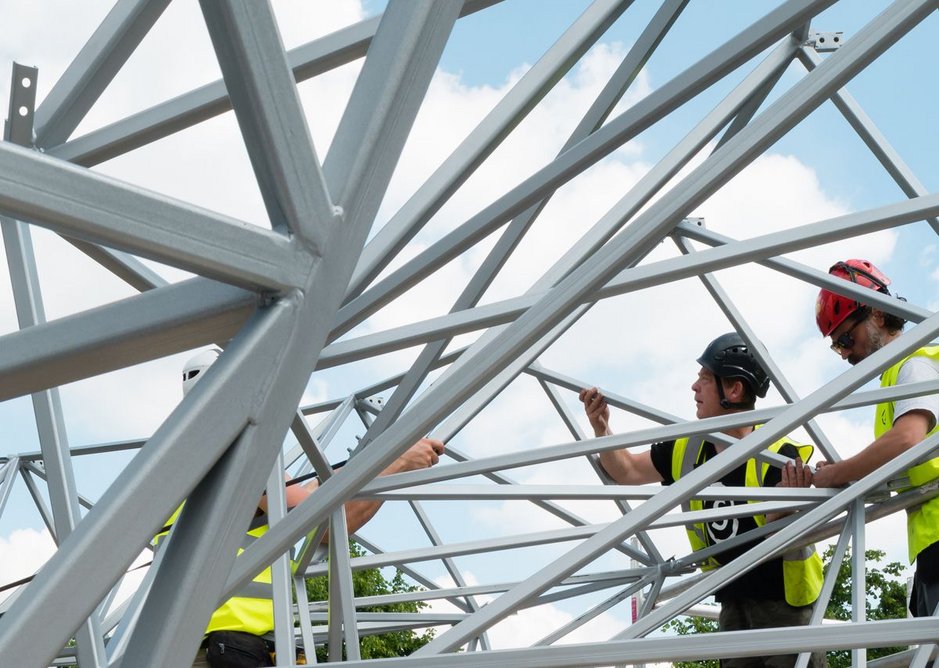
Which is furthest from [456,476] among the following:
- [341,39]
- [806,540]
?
[806,540]

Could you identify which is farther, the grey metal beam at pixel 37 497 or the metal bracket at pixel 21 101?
the grey metal beam at pixel 37 497

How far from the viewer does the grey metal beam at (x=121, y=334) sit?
1.94 metres

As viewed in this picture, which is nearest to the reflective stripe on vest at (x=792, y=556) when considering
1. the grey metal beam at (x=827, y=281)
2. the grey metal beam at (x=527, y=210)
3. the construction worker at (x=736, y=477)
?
the construction worker at (x=736, y=477)

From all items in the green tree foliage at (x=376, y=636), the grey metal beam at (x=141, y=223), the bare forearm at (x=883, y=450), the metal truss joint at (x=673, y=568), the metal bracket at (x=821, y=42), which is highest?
the green tree foliage at (x=376, y=636)

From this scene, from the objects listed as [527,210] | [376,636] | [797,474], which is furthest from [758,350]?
[376,636]

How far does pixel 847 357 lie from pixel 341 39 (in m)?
4.21

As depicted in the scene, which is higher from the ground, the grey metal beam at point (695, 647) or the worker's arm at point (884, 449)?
the worker's arm at point (884, 449)

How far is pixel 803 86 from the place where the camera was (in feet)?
10.7

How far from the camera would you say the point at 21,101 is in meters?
4.04

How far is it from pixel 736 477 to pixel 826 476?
106 cm

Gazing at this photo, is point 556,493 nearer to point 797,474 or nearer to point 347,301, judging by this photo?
point 797,474

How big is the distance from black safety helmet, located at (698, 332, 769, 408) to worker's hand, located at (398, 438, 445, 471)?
249 centimetres

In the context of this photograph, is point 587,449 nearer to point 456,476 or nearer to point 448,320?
point 456,476

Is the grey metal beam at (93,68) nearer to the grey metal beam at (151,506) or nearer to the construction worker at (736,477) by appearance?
the grey metal beam at (151,506)
